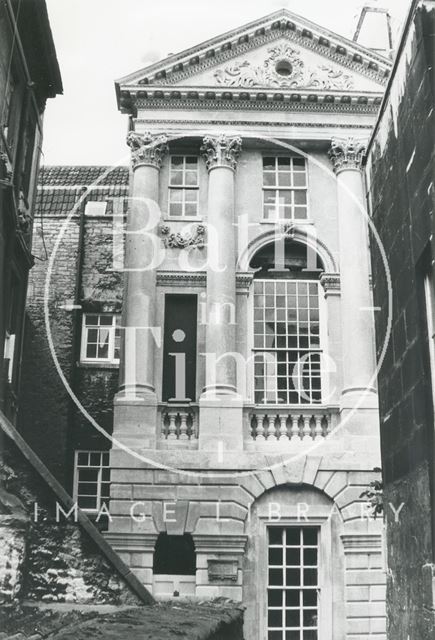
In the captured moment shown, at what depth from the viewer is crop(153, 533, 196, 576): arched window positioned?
62.1 ft

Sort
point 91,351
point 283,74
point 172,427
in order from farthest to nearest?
point 91,351 < point 283,74 < point 172,427

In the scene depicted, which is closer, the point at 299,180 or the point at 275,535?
the point at 275,535

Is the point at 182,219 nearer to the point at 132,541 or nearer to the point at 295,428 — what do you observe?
the point at 295,428

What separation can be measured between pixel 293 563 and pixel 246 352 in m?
5.27

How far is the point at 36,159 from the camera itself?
1948cm

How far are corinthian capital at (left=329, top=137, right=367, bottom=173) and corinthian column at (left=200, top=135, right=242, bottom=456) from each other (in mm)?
2670

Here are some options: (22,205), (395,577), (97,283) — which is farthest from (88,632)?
(97,283)

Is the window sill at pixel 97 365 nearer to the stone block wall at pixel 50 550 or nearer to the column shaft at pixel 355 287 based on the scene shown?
the column shaft at pixel 355 287

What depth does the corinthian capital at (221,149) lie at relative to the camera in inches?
848

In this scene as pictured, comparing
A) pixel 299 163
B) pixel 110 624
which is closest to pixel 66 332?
pixel 299 163

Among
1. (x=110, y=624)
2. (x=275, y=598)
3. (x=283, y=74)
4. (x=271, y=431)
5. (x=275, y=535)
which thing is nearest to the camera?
(x=110, y=624)

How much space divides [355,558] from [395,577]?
12.8m

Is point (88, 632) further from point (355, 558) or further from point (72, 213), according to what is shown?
point (72, 213)

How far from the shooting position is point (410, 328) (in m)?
6.08
